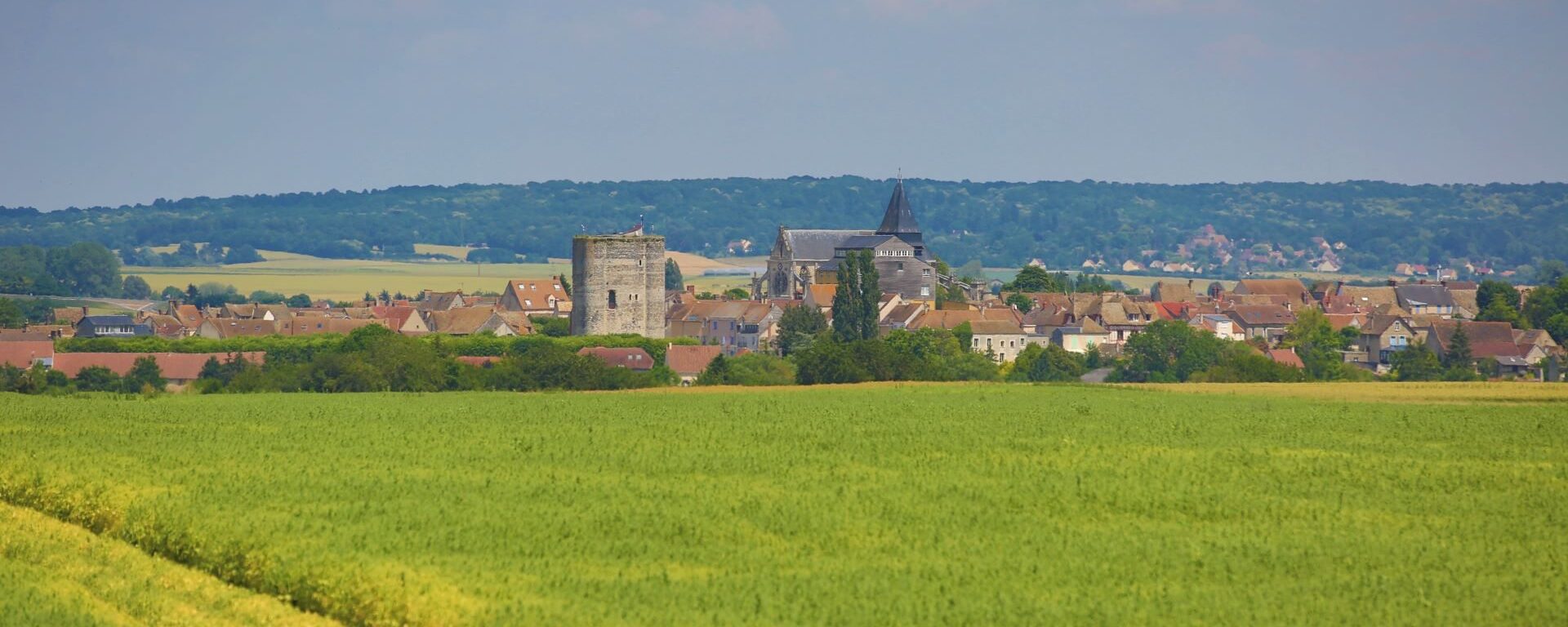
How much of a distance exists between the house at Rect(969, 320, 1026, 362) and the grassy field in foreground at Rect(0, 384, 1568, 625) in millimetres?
68877

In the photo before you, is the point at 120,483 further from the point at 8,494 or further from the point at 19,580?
the point at 19,580

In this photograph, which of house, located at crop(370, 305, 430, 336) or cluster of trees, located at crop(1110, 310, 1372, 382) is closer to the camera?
cluster of trees, located at crop(1110, 310, 1372, 382)

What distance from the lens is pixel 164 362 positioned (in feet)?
289

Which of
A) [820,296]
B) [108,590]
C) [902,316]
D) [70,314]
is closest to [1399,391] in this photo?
[108,590]

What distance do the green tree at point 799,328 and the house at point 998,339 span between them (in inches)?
302

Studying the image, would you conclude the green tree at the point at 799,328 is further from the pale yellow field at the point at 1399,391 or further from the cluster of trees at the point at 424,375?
the pale yellow field at the point at 1399,391

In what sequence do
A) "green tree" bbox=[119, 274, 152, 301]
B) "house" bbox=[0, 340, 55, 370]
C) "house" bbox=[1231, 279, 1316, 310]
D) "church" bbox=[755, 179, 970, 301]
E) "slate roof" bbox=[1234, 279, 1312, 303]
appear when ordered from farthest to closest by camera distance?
1. "green tree" bbox=[119, 274, 152, 301]
2. "slate roof" bbox=[1234, 279, 1312, 303]
3. "house" bbox=[1231, 279, 1316, 310]
4. "church" bbox=[755, 179, 970, 301]
5. "house" bbox=[0, 340, 55, 370]

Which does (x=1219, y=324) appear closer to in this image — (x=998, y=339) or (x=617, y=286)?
(x=998, y=339)

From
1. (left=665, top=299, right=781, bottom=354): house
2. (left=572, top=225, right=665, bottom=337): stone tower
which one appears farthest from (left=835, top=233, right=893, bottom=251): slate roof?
(left=572, top=225, right=665, bottom=337): stone tower

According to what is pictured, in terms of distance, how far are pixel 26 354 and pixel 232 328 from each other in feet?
83.8

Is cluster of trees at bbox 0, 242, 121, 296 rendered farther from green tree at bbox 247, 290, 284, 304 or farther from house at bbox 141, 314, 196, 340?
house at bbox 141, 314, 196, 340

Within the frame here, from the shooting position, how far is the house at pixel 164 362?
85.1 m

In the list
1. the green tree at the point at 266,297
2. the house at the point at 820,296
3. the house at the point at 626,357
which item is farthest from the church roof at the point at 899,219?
the green tree at the point at 266,297

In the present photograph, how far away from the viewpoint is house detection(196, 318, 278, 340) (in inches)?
4493
